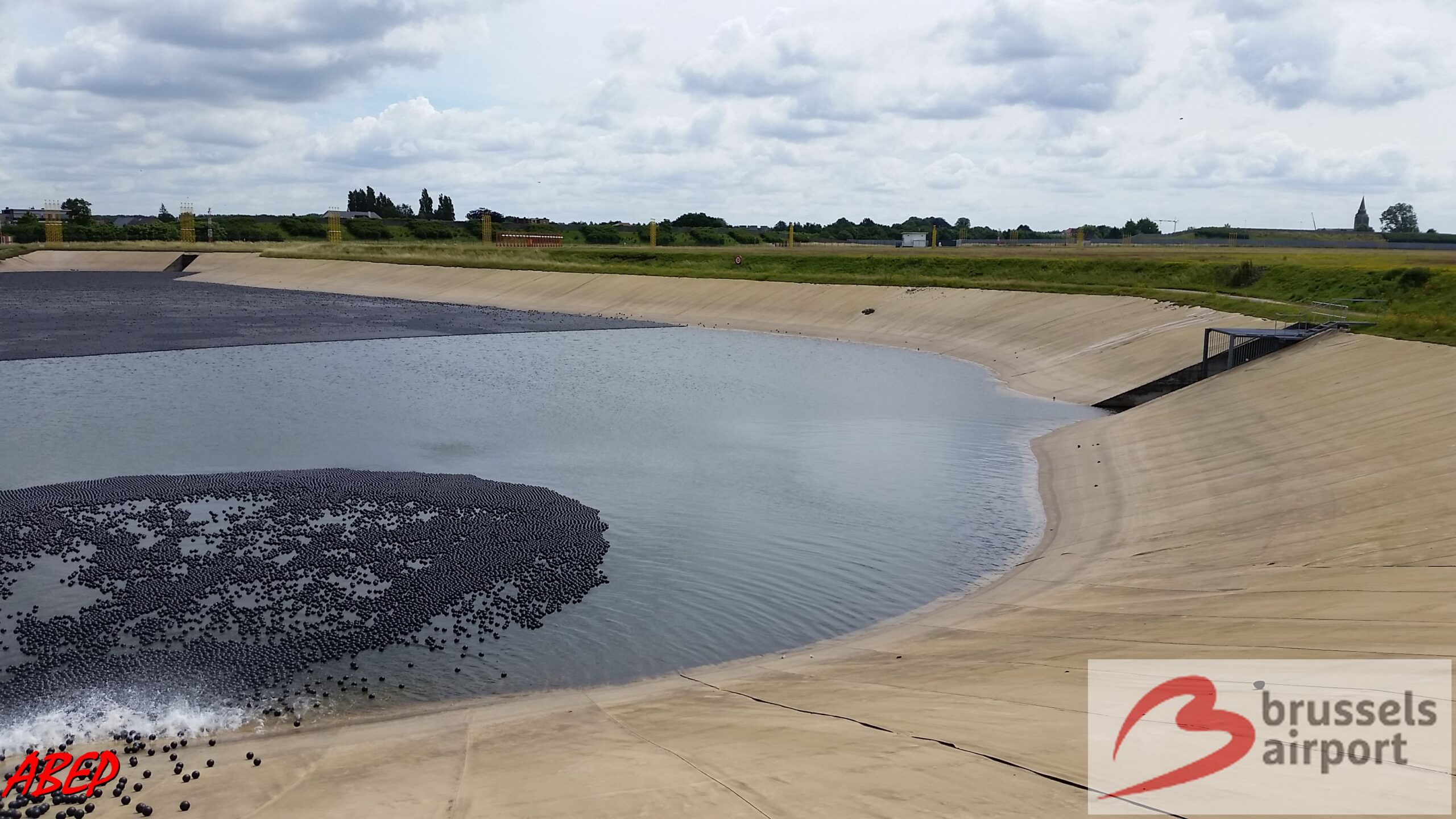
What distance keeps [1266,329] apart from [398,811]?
3611cm

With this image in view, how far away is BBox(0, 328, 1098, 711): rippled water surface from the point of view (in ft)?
59.4

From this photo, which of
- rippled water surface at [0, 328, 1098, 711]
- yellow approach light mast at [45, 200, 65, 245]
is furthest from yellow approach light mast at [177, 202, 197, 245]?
rippled water surface at [0, 328, 1098, 711]

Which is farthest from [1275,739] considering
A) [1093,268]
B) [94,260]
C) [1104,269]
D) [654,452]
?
[94,260]

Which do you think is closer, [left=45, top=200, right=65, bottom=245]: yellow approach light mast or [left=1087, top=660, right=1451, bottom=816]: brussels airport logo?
[left=1087, top=660, right=1451, bottom=816]: brussels airport logo

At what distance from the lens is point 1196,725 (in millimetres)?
10992

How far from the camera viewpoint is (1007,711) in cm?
1223

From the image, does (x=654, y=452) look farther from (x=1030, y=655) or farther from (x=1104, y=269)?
(x=1104, y=269)

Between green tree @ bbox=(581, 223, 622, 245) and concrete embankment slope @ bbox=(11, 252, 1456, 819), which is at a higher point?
green tree @ bbox=(581, 223, 622, 245)

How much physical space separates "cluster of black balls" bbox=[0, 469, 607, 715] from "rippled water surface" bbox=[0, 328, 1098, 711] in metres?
1.14

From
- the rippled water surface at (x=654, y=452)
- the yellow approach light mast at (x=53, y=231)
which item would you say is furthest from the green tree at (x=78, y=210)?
the rippled water surface at (x=654, y=452)

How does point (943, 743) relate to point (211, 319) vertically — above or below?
below

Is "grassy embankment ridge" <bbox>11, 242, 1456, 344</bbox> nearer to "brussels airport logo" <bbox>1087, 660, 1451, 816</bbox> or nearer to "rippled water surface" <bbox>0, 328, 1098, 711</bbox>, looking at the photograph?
"rippled water surface" <bbox>0, 328, 1098, 711</bbox>

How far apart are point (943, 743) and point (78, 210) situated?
701ft

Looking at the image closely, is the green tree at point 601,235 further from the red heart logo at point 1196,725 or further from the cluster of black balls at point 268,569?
the red heart logo at point 1196,725
